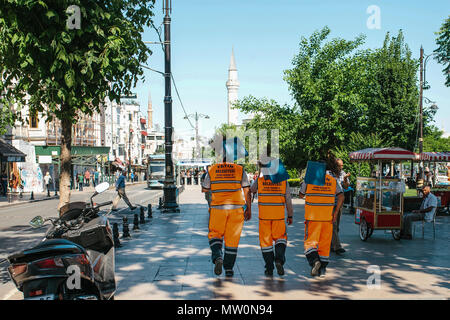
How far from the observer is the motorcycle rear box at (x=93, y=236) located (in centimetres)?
467

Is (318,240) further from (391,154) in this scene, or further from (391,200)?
(391,154)

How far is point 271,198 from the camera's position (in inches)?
273

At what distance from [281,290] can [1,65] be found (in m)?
5.49

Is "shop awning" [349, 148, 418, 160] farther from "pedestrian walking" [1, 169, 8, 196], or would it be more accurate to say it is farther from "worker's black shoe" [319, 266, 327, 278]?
"pedestrian walking" [1, 169, 8, 196]

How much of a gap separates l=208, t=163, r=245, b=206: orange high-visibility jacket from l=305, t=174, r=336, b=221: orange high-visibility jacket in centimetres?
112

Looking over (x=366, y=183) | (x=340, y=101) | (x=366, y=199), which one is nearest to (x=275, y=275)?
(x=366, y=199)

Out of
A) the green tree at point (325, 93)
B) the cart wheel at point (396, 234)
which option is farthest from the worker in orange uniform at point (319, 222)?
the green tree at point (325, 93)

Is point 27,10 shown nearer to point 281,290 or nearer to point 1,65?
point 1,65

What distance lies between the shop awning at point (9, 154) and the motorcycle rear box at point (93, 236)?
30961 mm

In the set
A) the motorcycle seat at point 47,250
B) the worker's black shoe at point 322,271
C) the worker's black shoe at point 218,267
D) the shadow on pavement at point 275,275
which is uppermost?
the motorcycle seat at point 47,250

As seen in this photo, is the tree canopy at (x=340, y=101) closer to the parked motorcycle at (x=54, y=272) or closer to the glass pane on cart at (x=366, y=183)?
the glass pane on cart at (x=366, y=183)

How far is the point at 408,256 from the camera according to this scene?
28.7 feet

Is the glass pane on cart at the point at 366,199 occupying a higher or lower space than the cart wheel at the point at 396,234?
higher

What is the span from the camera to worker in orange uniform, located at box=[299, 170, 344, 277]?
276 inches
